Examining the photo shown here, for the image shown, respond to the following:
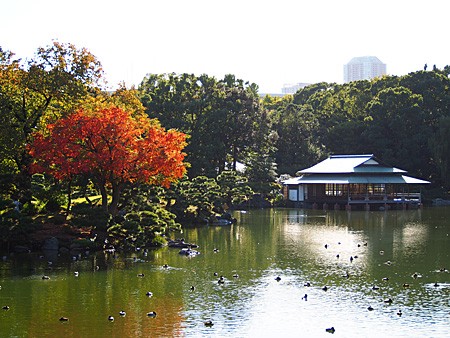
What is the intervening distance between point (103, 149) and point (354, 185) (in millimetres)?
30101

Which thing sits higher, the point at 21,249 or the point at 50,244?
the point at 50,244

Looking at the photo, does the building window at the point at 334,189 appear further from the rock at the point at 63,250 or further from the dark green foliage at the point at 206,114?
the rock at the point at 63,250

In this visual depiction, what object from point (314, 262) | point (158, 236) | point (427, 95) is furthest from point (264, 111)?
point (314, 262)

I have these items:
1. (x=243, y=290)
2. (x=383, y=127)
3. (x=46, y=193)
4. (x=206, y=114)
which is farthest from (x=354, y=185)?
(x=243, y=290)

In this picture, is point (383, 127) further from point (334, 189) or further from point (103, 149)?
point (103, 149)

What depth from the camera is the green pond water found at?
15055mm

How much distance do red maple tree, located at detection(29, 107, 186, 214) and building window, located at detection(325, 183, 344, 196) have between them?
2696 cm

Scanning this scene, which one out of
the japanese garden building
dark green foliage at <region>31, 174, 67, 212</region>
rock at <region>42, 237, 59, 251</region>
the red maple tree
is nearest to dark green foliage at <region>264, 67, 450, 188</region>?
the japanese garden building

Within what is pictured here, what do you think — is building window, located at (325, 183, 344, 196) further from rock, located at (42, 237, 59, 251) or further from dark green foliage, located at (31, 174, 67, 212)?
rock, located at (42, 237, 59, 251)

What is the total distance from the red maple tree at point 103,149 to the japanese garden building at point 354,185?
25809 mm

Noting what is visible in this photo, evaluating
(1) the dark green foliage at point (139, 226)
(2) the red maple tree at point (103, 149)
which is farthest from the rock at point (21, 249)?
(1) the dark green foliage at point (139, 226)

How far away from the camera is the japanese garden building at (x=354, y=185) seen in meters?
50.8

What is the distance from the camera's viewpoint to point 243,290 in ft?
61.8

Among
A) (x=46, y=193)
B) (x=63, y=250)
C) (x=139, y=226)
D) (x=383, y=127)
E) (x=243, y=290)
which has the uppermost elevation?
(x=383, y=127)
